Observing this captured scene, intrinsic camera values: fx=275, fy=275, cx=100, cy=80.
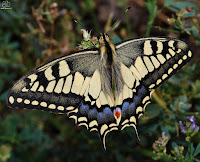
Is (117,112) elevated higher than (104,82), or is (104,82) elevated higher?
(104,82)

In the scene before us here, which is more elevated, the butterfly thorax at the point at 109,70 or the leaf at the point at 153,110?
the butterfly thorax at the point at 109,70

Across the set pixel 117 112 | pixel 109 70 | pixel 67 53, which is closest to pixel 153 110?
pixel 117 112

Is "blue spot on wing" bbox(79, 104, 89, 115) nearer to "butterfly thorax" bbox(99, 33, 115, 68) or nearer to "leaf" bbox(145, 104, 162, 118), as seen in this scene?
"butterfly thorax" bbox(99, 33, 115, 68)

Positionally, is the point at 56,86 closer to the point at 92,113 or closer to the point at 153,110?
the point at 92,113

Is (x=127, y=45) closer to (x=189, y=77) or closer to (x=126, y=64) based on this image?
(x=126, y=64)

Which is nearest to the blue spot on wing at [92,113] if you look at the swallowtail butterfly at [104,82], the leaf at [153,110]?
the swallowtail butterfly at [104,82]

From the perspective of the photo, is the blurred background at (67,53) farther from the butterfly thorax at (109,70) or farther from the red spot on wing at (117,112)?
the butterfly thorax at (109,70)

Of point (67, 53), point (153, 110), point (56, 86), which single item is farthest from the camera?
point (67, 53)

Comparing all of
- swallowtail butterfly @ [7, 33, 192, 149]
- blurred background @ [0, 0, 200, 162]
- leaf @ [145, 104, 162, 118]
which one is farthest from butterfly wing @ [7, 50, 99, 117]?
leaf @ [145, 104, 162, 118]
